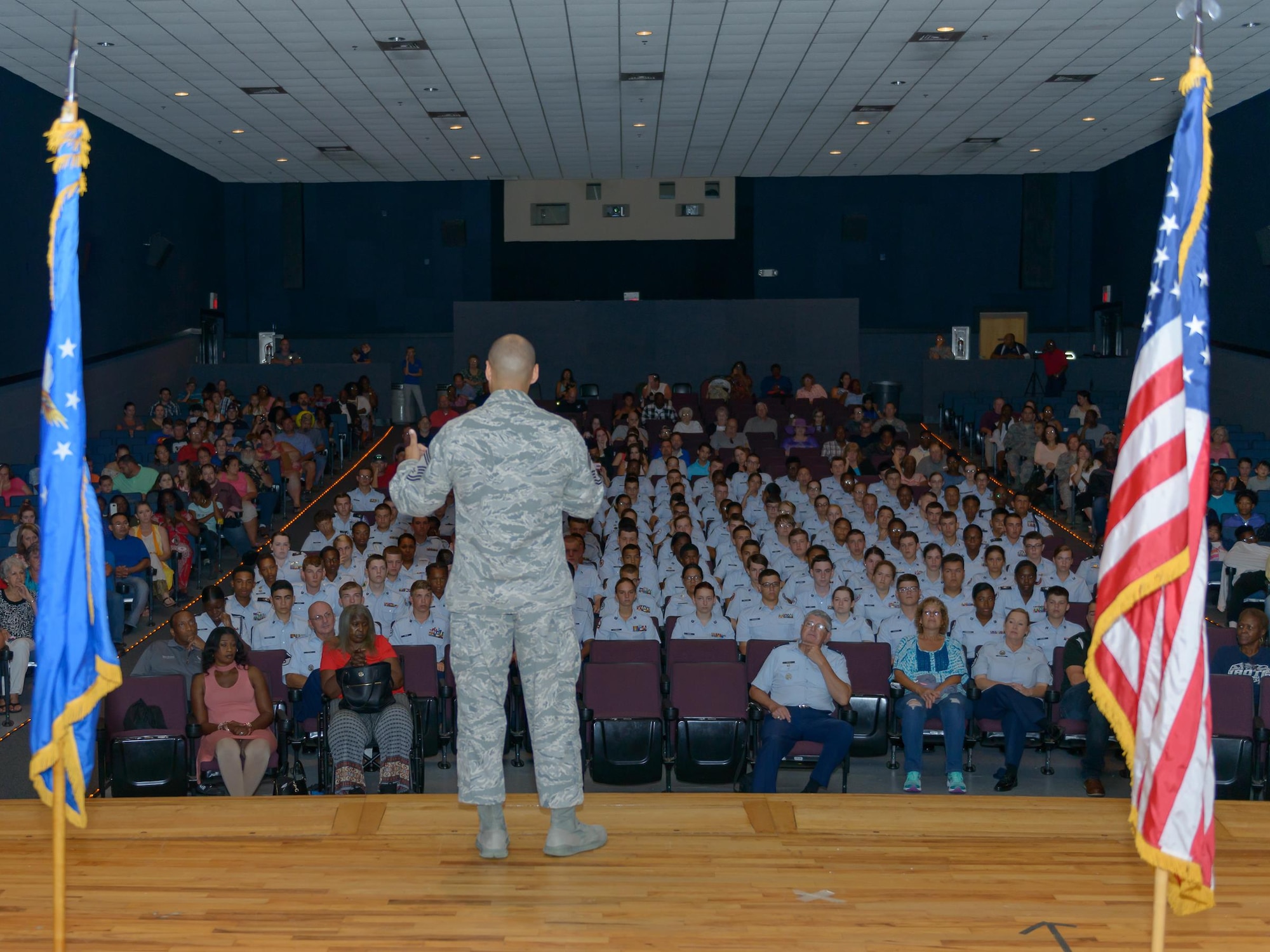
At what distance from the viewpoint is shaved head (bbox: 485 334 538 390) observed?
3.87m

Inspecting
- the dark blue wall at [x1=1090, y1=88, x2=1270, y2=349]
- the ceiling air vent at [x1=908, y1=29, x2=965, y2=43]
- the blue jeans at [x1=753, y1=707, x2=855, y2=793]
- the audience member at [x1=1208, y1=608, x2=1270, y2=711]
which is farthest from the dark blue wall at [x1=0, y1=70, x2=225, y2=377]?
the dark blue wall at [x1=1090, y1=88, x2=1270, y2=349]

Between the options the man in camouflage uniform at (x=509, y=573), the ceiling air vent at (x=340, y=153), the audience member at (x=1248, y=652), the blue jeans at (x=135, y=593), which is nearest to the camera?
the man in camouflage uniform at (x=509, y=573)

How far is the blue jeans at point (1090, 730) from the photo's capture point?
753 centimetres

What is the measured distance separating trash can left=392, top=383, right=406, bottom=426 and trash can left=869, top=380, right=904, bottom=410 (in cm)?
797

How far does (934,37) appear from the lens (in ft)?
44.9

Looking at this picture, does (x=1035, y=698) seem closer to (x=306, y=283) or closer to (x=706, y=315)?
(x=706, y=315)

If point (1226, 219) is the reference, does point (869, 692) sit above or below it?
below

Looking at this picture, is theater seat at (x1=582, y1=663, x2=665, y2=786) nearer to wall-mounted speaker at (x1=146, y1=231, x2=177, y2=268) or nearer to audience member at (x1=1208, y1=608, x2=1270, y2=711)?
audience member at (x1=1208, y1=608, x2=1270, y2=711)

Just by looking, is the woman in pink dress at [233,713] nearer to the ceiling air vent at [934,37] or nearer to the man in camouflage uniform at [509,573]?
the man in camouflage uniform at [509,573]

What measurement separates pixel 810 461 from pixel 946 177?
1146cm

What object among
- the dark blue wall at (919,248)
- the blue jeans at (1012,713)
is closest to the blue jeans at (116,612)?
the blue jeans at (1012,713)

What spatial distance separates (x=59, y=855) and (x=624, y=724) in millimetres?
4478

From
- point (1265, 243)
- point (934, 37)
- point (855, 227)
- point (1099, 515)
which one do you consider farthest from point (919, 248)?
point (1099, 515)

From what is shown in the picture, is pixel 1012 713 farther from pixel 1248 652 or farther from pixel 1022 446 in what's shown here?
pixel 1022 446
